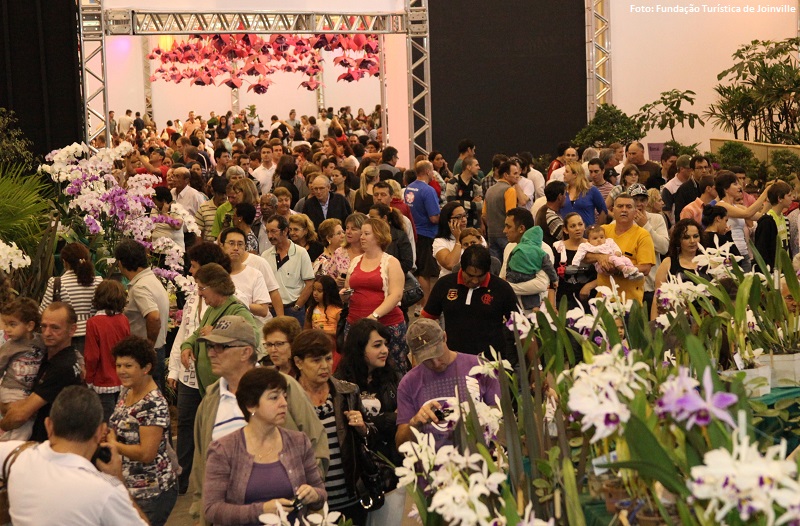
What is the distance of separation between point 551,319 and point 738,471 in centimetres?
153

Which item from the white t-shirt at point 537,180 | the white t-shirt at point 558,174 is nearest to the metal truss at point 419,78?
the white t-shirt at point 537,180

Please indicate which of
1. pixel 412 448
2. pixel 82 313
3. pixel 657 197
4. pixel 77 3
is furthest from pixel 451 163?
pixel 412 448

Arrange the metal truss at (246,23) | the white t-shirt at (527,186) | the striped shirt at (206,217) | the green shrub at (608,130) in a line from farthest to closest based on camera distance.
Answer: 1. the green shrub at (608,130)
2. the metal truss at (246,23)
3. the white t-shirt at (527,186)
4. the striped shirt at (206,217)

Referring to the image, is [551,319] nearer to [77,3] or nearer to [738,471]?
[738,471]

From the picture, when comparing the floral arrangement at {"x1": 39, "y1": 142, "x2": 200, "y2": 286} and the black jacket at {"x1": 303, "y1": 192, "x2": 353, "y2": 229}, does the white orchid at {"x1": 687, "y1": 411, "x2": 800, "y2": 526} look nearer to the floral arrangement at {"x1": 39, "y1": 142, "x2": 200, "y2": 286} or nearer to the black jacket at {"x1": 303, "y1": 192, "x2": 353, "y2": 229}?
the floral arrangement at {"x1": 39, "y1": 142, "x2": 200, "y2": 286}

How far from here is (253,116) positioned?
28.8 m

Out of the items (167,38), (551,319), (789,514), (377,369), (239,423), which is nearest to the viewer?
(789,514)

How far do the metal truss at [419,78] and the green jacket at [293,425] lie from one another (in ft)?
35.7

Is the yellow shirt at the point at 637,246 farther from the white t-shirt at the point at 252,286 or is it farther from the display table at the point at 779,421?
the display table at the point at 779,421

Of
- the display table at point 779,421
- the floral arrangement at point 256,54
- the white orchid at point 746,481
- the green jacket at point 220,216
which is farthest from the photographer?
the floral arrangement at point 256,54

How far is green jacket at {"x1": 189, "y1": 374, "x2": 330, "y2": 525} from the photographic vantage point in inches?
162

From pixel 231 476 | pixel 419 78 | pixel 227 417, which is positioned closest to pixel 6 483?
pixel 231 476

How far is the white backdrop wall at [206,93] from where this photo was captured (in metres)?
28.4

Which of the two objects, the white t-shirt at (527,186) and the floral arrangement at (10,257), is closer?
the floral arrangement at (10,257)
